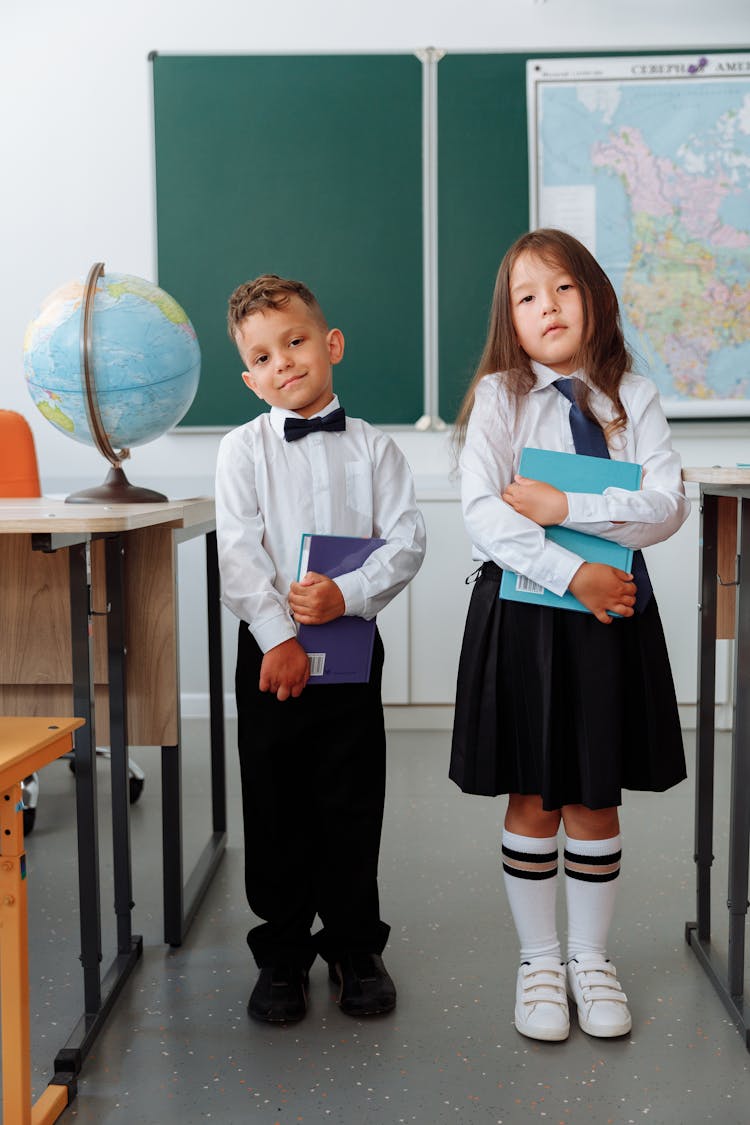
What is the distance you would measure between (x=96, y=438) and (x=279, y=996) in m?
0.95

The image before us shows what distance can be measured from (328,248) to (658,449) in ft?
7.43

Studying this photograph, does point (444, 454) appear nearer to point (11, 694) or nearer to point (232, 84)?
point (232, 84)

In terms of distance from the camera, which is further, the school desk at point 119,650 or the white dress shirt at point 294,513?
the school desk at point 119,650

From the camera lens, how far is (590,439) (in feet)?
4.81

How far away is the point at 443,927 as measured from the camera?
1869 mm

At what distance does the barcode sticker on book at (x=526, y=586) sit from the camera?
4.67 ft

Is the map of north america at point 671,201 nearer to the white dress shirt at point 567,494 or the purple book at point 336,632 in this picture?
the white dress shirt at point 567,494

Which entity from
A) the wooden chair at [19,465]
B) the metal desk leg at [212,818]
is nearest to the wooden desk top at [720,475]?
the metal desk leg at [212,818]

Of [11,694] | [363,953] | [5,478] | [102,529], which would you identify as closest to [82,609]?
[102,529]

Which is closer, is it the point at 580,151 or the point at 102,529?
the point at 102,529

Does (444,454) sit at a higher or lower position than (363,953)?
higher

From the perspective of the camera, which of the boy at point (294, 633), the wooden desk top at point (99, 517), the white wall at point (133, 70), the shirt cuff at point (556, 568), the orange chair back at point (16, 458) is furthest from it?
the white wall at point (133, 70)

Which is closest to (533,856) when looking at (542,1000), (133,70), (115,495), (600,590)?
(542,1000)

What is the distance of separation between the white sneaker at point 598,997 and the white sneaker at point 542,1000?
22 mm
